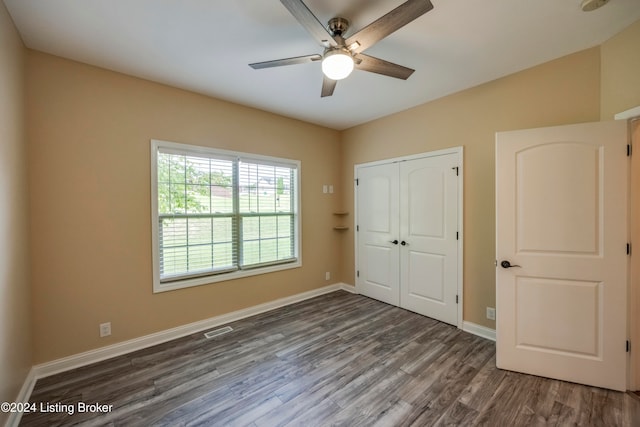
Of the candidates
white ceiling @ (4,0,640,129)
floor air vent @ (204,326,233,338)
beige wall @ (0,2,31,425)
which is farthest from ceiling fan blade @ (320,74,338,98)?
floor air vent @ (204,326,233,338)

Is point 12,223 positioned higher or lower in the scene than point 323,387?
higher

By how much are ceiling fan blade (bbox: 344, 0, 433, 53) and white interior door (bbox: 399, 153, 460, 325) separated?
1.91 m

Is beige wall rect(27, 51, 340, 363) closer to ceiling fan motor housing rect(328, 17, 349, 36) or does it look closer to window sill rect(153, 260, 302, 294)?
window sill rect(153, 260, 302, 294)

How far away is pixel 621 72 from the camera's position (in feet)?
6.52

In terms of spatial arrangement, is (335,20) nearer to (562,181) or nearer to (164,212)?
(562,181)

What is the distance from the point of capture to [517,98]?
257 cm

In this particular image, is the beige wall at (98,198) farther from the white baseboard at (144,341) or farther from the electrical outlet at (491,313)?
the electrical outlet at (491,313)

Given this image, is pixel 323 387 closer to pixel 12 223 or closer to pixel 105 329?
pixel 105 329

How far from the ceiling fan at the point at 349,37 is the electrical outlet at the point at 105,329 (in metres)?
2.72

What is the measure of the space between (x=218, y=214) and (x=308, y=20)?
7.70 ft

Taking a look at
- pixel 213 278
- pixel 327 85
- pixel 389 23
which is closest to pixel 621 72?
pixel 389 23

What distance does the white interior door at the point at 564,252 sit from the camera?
1925 millimetres

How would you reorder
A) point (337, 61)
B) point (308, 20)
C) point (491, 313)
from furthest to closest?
point (491, 313)
point (337, 61)
point (308, 20)

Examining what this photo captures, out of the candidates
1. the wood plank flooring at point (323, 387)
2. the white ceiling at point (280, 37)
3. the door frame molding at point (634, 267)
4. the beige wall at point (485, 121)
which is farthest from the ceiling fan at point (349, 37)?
the wood plank flooring at point (323, 387)
